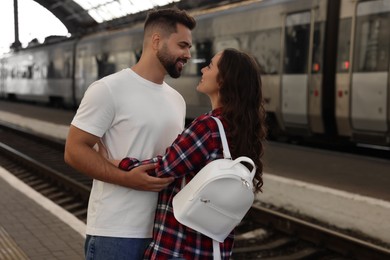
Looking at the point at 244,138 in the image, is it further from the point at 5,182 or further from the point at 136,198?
the point at 5,182

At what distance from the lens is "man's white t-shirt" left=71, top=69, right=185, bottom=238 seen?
189 cm

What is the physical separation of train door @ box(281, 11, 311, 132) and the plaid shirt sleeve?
834 cm

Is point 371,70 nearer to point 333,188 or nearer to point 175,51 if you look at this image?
point 333,188

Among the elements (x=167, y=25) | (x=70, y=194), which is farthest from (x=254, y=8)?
(x=167, y=25)

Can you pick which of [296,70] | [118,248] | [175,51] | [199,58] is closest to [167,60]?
[175,51]

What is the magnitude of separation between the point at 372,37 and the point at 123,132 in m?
7.54

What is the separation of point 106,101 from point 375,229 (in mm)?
4018

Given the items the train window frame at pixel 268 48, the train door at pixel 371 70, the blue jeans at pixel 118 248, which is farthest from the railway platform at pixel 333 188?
the blue jeans at pixel 118 248

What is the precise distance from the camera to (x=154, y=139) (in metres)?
1.96

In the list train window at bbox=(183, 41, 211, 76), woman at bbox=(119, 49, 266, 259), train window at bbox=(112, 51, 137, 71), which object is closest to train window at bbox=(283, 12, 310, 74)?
train window at bbox=(183, 41, 211, 76)

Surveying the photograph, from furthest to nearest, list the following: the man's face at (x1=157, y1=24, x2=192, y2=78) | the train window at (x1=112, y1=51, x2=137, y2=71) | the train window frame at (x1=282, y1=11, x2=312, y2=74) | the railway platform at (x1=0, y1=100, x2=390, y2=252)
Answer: the train window at (x1=112, y1=51, x2=137, y2=71), the train window frame at (x1=282, y1=11, x2=312, y2=74), the railway platform at (x1=0, y1=100, x2=390, y2=252), the man's face at (x1=157, y1=24, x2=192, y2=78)

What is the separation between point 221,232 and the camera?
1.79 m

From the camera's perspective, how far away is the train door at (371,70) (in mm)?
8359

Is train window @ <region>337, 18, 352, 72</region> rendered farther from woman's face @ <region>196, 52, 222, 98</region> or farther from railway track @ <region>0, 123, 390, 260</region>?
woman's face @ <region>196, 52, 222, 98</region>
